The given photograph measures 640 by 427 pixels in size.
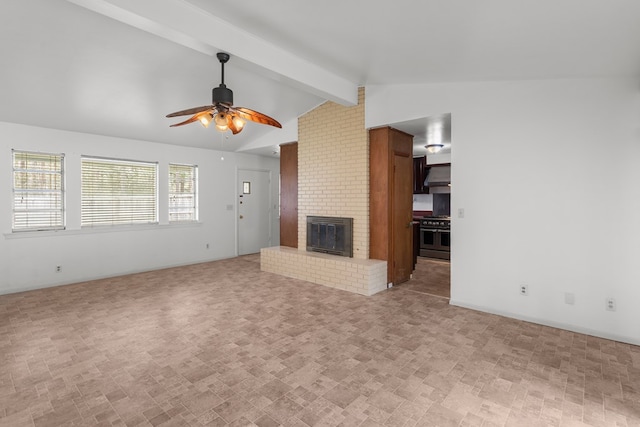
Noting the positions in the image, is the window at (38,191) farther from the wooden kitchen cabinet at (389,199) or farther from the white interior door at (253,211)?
the wooden kitchen cabinet at (389,199)

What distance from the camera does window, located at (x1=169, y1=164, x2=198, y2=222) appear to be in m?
6.58

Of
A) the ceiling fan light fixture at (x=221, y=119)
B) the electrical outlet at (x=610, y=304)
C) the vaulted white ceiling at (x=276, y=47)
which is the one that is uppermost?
the vaulted white ceiling at (x=276, y=47)

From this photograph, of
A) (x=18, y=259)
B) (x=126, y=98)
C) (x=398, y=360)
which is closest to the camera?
(x=398, y=360)

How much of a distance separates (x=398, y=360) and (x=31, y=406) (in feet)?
8.58

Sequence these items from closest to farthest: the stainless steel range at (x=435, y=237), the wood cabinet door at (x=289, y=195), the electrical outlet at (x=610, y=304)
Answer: the electrical outlet at (x=610, y=304)
the wood cabinet door at (x=289, y=195)
the stainless steel range at (x=435, y=237)

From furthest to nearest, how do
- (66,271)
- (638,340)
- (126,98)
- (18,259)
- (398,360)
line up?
(66,271), (18,259), (126,98), (638,340), (398,360)

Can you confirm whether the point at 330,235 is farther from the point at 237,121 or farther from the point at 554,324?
the point at 554,324

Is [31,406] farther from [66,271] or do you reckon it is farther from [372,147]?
[372,147]

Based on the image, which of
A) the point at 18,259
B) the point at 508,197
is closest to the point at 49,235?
the point at 18,259

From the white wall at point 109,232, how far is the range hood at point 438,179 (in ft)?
13.8

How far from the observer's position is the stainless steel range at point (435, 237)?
7.01 meters

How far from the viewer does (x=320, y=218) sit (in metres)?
5.56

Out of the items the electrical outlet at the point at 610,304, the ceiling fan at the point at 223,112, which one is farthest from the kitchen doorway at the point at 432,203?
the ceiling fan at the point at 223,112

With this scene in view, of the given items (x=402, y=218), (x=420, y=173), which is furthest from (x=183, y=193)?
(x=420, y=173)
